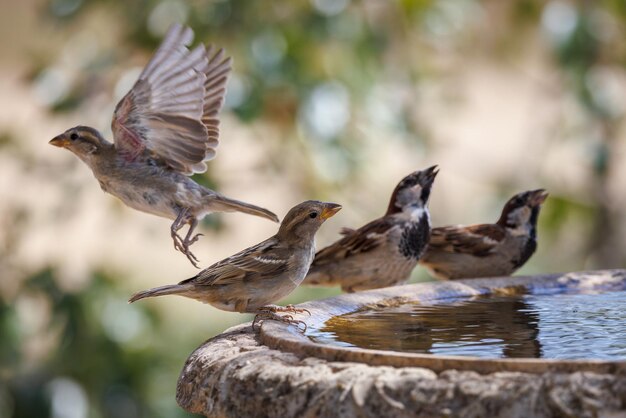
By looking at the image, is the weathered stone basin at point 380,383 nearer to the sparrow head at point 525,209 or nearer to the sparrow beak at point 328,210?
the sparrow beak at point 328,210

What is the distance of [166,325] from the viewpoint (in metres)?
6.67

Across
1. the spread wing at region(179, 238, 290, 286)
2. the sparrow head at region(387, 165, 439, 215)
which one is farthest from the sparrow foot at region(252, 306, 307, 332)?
the sparrow head at region(387, 165, 439, 215)

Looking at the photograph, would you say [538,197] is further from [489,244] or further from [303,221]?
[303,221]

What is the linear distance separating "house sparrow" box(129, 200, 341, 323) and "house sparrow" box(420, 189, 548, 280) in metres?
1.54

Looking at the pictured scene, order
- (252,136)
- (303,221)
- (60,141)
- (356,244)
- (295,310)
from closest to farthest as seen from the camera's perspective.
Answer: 1. (295,310)
2. (303,221)
3. (60,141)
4. (356,244)
5. (252,136)

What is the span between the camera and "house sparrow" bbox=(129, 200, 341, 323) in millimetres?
3436

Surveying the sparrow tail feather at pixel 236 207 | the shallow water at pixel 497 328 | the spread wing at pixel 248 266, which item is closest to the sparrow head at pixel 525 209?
the shallow water at pixel 497 328

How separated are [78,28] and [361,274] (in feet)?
10.1

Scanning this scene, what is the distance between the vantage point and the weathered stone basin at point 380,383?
2172 mm

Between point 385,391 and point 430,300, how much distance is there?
5.68 ft

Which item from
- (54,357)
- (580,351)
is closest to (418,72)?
(54,357)

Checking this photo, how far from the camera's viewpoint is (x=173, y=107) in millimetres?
3814

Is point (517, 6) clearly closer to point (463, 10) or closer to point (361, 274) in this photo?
point (463, 10)

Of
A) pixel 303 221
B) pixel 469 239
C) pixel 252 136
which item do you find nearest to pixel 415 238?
pixel 469 239
